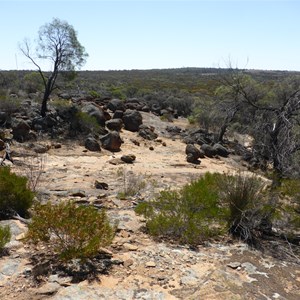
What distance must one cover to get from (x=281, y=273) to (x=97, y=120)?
646 inches

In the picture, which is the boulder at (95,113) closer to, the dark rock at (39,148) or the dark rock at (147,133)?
the dark rock at (147,133)

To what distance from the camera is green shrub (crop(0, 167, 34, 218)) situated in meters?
6.54

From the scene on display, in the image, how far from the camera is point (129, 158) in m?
15.1

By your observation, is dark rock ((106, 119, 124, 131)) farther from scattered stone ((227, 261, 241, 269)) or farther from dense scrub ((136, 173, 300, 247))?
scattered stone ((227, 261, 241, 269))

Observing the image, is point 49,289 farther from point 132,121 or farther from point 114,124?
point 132,121

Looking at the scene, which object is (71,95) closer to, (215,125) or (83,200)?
(215,125)

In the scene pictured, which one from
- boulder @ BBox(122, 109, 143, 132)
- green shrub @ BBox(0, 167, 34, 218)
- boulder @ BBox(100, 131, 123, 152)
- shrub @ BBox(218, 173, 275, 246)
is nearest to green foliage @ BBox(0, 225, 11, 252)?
green shrub @ BBox(0, 167, 34, 218)

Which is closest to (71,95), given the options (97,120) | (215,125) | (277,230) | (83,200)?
(97,120)

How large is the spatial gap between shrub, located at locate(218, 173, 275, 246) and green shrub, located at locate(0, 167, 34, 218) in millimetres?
3706

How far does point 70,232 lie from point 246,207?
3209 millimetres

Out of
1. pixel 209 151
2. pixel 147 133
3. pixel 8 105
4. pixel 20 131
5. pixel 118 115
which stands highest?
pixel 8 105

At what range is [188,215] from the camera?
625 cm

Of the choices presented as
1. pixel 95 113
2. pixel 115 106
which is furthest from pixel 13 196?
pixel 115 106

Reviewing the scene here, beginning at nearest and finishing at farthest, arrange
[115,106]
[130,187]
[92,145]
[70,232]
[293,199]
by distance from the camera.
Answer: [70,232], [293,199], [130,187], [92,145], [115,106]
